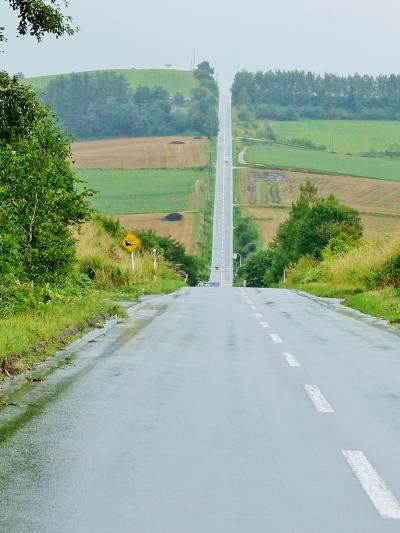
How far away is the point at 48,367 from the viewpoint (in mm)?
11938

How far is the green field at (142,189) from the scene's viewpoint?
403 feet

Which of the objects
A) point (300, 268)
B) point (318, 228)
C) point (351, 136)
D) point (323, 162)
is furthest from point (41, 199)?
point (351, 136)

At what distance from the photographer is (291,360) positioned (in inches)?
507

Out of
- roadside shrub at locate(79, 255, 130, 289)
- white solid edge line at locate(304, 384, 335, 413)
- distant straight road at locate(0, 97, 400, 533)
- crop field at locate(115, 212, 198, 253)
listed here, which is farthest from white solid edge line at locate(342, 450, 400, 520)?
crop field at locate(115, 212, 198, 253)

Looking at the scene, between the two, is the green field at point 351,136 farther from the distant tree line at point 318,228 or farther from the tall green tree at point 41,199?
the tall green tree at point 41,199

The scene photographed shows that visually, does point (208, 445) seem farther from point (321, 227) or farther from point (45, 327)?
point (321, 227)

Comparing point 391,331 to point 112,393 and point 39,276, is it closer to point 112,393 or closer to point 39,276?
point 39,276

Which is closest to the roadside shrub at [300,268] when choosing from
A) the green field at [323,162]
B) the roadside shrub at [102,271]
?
the roadside shrub at [102,271]

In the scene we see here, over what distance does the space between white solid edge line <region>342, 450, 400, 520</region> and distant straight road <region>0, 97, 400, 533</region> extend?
0.01 metres

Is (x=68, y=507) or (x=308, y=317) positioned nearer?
(x=68, y=507)

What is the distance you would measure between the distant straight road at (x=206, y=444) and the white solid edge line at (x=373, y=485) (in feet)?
0.04

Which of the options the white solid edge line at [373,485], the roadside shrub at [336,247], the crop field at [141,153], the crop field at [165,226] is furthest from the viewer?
the crop field at [141,153]

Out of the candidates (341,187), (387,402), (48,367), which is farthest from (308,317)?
(341,187)

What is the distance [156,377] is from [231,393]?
4.96 ft
